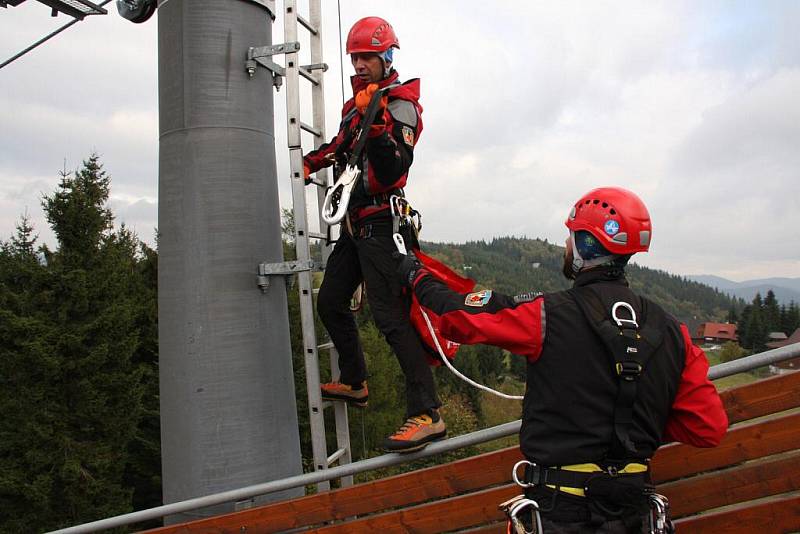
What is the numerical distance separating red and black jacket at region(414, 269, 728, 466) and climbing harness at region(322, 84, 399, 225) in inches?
45.0

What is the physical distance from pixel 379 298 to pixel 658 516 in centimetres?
192

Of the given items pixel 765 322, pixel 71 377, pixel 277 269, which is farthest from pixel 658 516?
pixel 765 322

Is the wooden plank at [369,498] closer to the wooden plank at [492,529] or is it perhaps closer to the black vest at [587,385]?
the wooden plank at [492,529]

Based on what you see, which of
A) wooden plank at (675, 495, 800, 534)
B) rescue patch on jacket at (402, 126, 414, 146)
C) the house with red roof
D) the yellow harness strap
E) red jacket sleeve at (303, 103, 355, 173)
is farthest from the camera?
the house with red roof

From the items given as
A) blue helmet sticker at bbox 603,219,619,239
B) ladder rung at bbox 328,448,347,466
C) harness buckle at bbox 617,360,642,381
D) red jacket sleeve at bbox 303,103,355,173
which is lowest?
ladder rung at bbox 328,448,347,466

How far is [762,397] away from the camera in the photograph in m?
3.39

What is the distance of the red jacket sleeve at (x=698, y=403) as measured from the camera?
2.82m

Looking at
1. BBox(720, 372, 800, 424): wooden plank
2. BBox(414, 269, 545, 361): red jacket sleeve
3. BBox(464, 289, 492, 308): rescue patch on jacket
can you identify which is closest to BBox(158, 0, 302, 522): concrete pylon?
BBox(414, 269, 545, 361): red jacket sleeve

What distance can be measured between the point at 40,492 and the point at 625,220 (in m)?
23.3

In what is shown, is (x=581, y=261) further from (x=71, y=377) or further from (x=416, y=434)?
(x=71, y=377)

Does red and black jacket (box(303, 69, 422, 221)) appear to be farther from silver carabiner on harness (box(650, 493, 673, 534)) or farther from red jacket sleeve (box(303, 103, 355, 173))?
silver carabiner on harness (box(650, 493, 673, 534))

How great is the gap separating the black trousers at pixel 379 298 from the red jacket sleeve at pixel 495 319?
35.6 inches

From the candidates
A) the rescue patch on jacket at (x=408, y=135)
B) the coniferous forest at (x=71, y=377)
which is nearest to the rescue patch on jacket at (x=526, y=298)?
the rescue patch on jacket at (x=408, y=135)

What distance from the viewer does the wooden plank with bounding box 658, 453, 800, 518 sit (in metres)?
3.38
